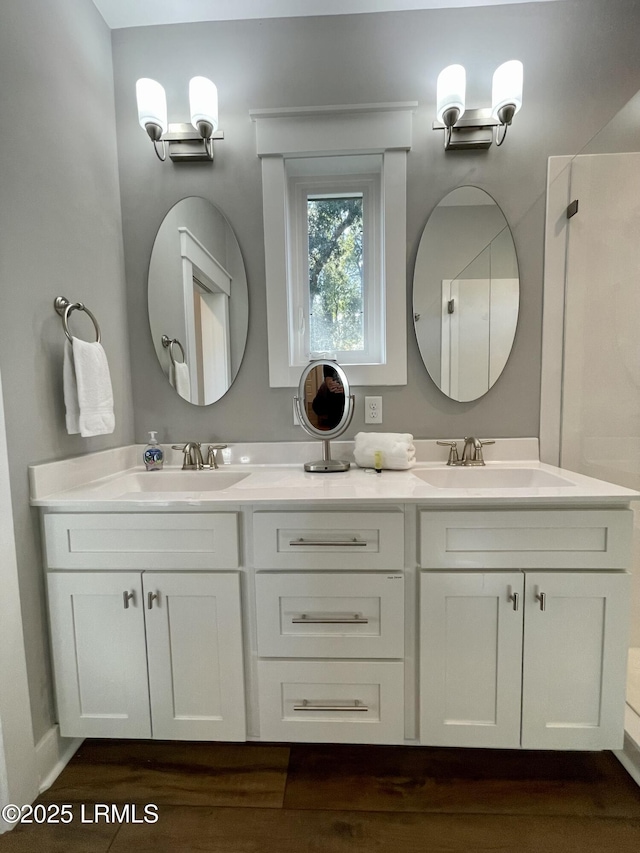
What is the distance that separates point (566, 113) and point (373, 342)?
3.62 feet

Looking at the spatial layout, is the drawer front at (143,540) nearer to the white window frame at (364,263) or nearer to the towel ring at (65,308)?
the towel ring at (65,308)

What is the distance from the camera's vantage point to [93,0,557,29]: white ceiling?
4.52 feet

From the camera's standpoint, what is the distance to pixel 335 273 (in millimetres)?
1597

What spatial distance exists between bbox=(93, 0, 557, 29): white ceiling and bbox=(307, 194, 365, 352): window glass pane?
2.02ft

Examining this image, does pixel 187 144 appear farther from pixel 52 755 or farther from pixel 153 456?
pixel 52 755

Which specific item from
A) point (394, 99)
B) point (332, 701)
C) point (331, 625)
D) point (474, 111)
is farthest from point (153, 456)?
point (474, 111)

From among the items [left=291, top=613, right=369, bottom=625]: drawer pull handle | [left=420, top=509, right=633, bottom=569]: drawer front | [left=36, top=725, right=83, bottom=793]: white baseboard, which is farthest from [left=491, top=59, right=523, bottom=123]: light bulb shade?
[left=36, top=725, right=83, bottom=793]: white baseboard

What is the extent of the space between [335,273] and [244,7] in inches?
38.7

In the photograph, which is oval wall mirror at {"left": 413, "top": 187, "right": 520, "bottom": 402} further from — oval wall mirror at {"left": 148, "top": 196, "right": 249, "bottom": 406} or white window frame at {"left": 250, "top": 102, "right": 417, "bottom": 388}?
oval wall mirror at {"left": 148, "top": 196, "right": 249, "bottom": 406}

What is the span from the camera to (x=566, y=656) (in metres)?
1.03

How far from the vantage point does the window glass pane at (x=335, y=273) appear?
158cm

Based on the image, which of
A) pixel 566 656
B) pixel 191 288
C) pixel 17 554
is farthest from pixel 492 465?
pixel 17 554

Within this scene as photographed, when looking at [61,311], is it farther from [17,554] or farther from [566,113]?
[566,113]

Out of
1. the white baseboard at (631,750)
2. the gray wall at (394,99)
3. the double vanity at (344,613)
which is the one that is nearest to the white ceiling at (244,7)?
the gray wall at (394,99)
